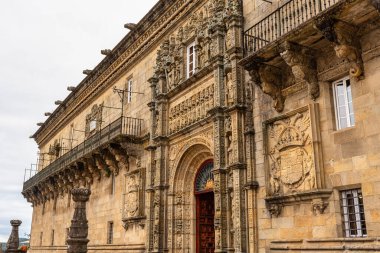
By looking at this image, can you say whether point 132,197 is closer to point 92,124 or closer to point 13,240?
point 13,240

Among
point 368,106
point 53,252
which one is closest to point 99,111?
point 53,252

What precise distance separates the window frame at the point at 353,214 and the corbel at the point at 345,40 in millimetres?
2148

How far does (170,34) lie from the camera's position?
14.8 metres

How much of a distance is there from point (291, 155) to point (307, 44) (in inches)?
88.9

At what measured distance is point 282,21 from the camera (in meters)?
9.36

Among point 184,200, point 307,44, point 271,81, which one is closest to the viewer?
point 307,44

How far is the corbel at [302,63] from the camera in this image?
27.3ft

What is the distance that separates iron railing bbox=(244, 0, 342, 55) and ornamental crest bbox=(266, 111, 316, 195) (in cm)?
185

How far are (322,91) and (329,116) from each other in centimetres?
54

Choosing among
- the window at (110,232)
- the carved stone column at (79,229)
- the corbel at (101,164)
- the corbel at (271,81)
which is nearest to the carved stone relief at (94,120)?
the corbel at (101,164)

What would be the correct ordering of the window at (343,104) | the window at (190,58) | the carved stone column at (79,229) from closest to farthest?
the window at (343,104) < the carved stone column at (79,229) < the window at (190,58)

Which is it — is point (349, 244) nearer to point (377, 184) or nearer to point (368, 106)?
point (377, 184)

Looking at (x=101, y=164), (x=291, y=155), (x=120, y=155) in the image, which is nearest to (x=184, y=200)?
(x=120, y=155)

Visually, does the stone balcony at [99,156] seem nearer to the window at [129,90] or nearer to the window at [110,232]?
the window at [129,90]
